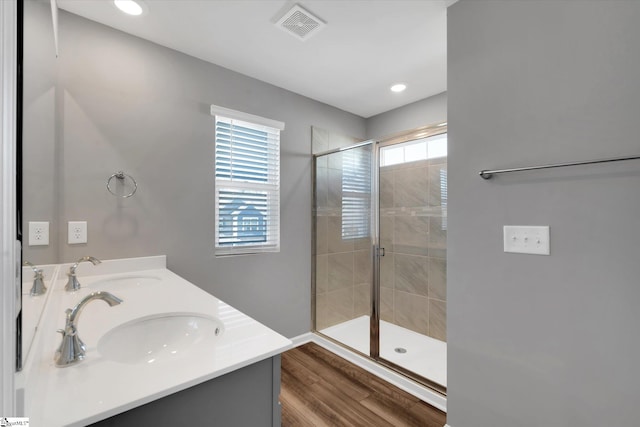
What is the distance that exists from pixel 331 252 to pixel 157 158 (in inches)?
67.4

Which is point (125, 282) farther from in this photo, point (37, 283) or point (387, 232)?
point (387, 232)

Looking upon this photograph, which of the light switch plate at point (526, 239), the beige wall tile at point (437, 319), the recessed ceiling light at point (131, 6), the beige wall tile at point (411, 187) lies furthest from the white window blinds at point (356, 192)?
the recessed ceiling light at point (131, 6)

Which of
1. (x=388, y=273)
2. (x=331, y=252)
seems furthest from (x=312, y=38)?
(x=388, y=273)

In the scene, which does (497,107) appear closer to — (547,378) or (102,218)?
(547,378)

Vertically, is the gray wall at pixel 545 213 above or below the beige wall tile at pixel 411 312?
above

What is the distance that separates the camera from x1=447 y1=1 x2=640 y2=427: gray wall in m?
1.10

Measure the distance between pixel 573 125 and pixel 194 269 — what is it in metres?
2.33

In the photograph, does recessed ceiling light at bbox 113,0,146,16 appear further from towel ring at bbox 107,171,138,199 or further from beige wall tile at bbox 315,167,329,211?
beige wall tile at bbox 315,167,329,211

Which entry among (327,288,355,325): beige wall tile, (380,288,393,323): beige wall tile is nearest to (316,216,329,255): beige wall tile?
(327,288,355,325): beige wall tile

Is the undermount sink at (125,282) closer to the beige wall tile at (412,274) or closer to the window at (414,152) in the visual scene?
the window at (414,152)

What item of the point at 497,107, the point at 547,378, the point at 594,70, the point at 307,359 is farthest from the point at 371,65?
the point at 307,359

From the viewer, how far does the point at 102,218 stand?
1.75 m

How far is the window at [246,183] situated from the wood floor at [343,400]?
1.05m

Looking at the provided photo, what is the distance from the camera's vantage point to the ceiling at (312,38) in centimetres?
164
